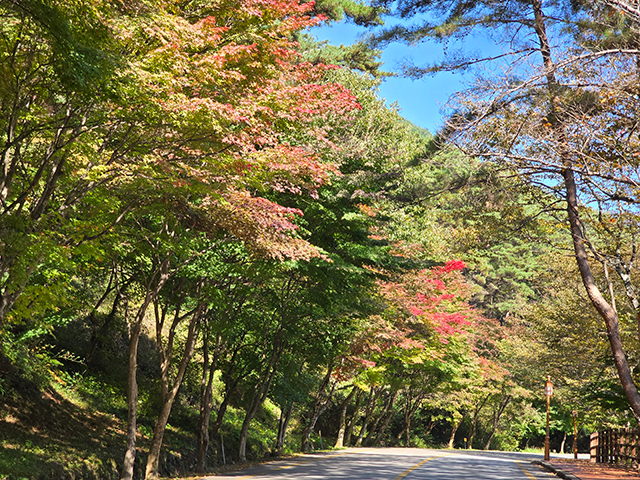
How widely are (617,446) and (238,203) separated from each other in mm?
17069

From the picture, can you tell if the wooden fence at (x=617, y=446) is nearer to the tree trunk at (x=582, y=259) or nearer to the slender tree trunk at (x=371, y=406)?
the tree trunk at (x=582, y=259)

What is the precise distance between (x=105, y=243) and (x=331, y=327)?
8.47 metres

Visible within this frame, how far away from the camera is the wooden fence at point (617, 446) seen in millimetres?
17109

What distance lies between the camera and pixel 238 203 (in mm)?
10383

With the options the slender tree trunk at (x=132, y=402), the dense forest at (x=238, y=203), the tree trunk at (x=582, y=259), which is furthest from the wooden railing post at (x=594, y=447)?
the slender tree trunk at (x=132, y=402)

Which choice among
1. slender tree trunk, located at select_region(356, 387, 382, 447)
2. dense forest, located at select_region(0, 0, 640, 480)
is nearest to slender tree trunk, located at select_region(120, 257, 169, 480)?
dense forest, located at select_region(0, 0, 640, 480)

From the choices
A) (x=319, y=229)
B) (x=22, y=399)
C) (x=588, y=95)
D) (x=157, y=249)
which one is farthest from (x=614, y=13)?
(x=22, y=399)

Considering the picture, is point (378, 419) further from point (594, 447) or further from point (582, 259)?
point (582, 259)

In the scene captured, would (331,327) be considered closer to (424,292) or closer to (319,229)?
(319,229)

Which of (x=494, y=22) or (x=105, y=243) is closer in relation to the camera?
(x=105, y=243)

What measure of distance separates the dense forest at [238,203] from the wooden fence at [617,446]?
1617 millimetres

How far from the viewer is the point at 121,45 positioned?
7.45 meters

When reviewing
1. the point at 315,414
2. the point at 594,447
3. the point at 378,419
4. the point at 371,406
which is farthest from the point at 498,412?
the point at 315,414

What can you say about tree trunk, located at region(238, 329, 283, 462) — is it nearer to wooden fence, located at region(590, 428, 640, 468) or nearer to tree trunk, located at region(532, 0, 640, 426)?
tree trunk, located at region(532, 0, 640, 426)
